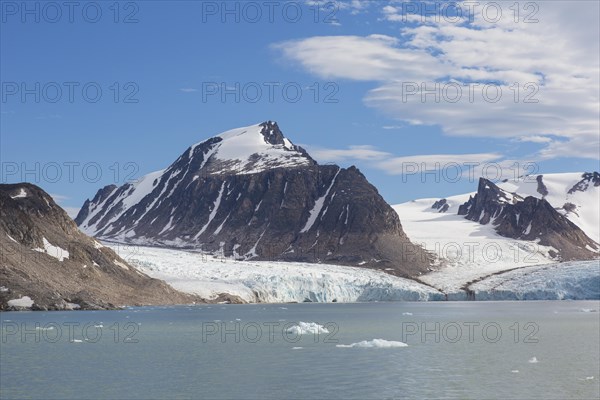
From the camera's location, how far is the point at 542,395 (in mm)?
37094

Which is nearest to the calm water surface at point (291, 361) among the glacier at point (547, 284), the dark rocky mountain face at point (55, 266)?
the dark rocky mountain face at point (55, 266)

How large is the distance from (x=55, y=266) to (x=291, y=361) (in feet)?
278

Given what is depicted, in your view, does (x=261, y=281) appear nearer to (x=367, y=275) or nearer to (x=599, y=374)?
(x=367, y=275)

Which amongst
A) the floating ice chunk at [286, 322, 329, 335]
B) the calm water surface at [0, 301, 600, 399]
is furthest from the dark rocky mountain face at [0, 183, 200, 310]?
the floating ice chunk at [286, 322, 329, 335]

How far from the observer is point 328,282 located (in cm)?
16375

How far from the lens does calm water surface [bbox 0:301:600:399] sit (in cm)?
3866

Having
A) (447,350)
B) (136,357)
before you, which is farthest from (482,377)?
(136,357)

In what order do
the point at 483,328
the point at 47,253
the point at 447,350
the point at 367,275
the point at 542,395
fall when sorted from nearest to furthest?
the point at 542,395 < the point at 447,350 < the point at 483,328 < the point at 47,253 < the point at 367,275

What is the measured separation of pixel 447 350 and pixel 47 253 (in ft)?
293

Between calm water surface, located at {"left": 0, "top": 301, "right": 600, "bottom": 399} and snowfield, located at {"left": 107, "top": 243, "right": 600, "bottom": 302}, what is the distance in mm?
66054

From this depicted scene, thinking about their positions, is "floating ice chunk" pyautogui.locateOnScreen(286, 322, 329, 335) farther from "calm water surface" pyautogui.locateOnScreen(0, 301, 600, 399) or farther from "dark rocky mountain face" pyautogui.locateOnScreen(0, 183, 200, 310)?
"dark rocky mountain face" pyautogui.locateOnScreen(0, 183, 200, 310)

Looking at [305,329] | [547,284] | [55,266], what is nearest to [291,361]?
[305,329]

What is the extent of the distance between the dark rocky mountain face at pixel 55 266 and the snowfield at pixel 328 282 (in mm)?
10080

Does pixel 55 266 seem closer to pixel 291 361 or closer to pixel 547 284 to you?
pixel 291 361
